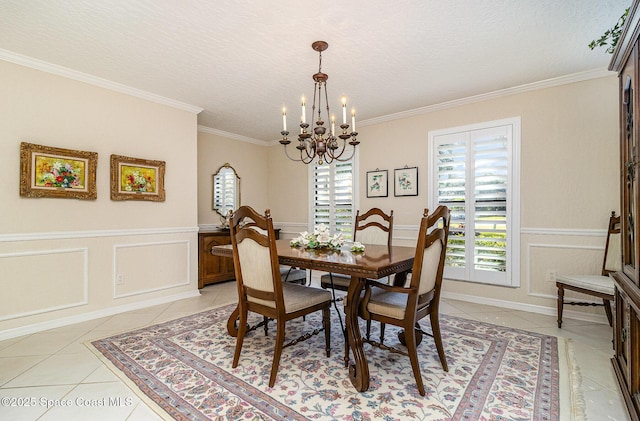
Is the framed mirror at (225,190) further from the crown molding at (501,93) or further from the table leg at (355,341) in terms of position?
the table leg at (355,341)

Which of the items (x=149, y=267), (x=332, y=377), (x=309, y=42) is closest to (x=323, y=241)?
(x=332, y=377)

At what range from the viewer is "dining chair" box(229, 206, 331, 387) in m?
1.91

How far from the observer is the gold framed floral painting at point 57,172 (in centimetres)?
271

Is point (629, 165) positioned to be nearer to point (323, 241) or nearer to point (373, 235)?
point (323, 241)

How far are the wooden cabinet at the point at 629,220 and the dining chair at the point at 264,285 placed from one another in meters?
1.69

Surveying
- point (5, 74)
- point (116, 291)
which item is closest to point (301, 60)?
point (5, 74)

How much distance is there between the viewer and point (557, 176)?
10.3 feet

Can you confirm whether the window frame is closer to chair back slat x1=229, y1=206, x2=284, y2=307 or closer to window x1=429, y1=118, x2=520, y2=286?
window x1=429, y1=118, x2=520, y2=286

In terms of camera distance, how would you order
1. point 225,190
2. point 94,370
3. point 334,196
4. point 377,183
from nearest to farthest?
1. point 94,370
2. point 377,183
3. point 334,196
4. point 225,190

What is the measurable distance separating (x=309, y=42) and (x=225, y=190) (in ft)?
10.7

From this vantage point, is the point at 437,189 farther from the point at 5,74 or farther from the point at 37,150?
the point at 5,74

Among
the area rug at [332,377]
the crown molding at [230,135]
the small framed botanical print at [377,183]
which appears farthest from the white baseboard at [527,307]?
the crown molding at [230,135]

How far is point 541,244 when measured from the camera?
3240mm

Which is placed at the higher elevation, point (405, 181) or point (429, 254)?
point (405, 181)
